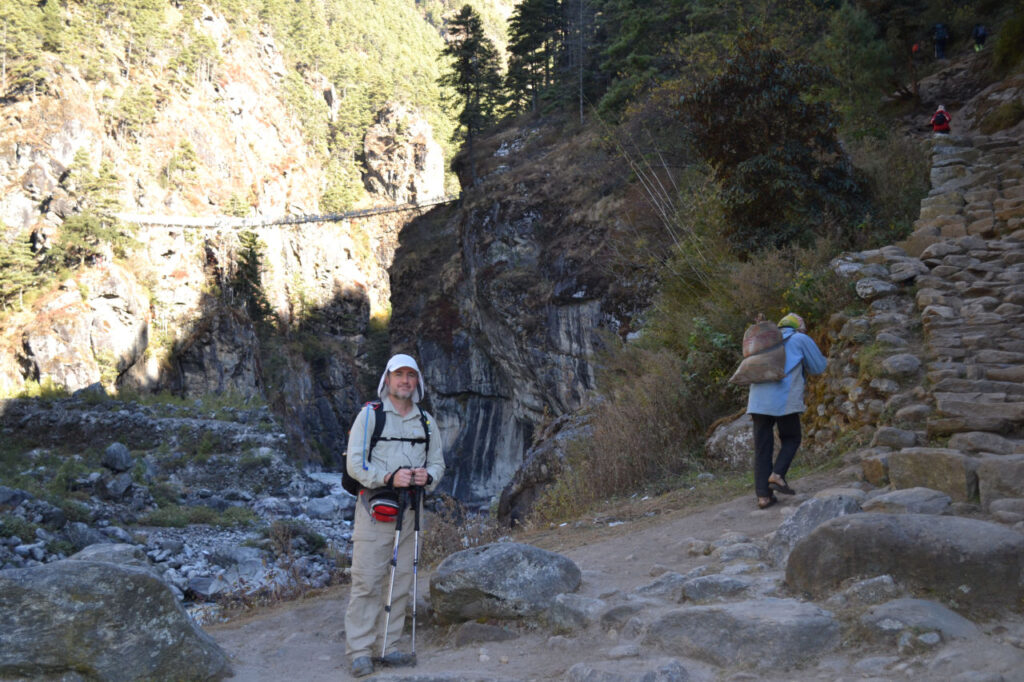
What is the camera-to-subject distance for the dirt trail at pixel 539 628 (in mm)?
3881

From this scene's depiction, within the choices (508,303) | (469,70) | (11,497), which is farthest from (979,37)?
(469,70)

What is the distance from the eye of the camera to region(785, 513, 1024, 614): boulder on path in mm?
3162

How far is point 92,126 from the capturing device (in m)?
49.7

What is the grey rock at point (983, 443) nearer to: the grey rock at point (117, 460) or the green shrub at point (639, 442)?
the green shrub at point (639, 442)

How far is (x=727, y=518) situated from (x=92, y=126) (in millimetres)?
54304

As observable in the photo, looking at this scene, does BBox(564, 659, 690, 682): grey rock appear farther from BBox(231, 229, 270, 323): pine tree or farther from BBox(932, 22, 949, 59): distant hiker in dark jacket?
BBox(231, 229, 270, 323): pine tree

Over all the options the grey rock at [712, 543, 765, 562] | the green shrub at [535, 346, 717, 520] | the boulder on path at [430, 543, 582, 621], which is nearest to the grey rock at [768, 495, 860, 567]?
the grey rock at [712, 543, 765, 562]

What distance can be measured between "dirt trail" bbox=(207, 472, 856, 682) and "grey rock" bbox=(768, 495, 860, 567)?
596mm

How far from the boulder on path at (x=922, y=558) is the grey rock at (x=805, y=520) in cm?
48

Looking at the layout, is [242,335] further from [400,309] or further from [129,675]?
[129,675]

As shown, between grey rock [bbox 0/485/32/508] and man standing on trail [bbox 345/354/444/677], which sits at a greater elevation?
man standing on trail [bbox 345/354/444/677]

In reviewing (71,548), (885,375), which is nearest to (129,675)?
(885,375)

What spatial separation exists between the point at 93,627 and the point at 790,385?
Answer: 4558 mm

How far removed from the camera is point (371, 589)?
4.27 meters
